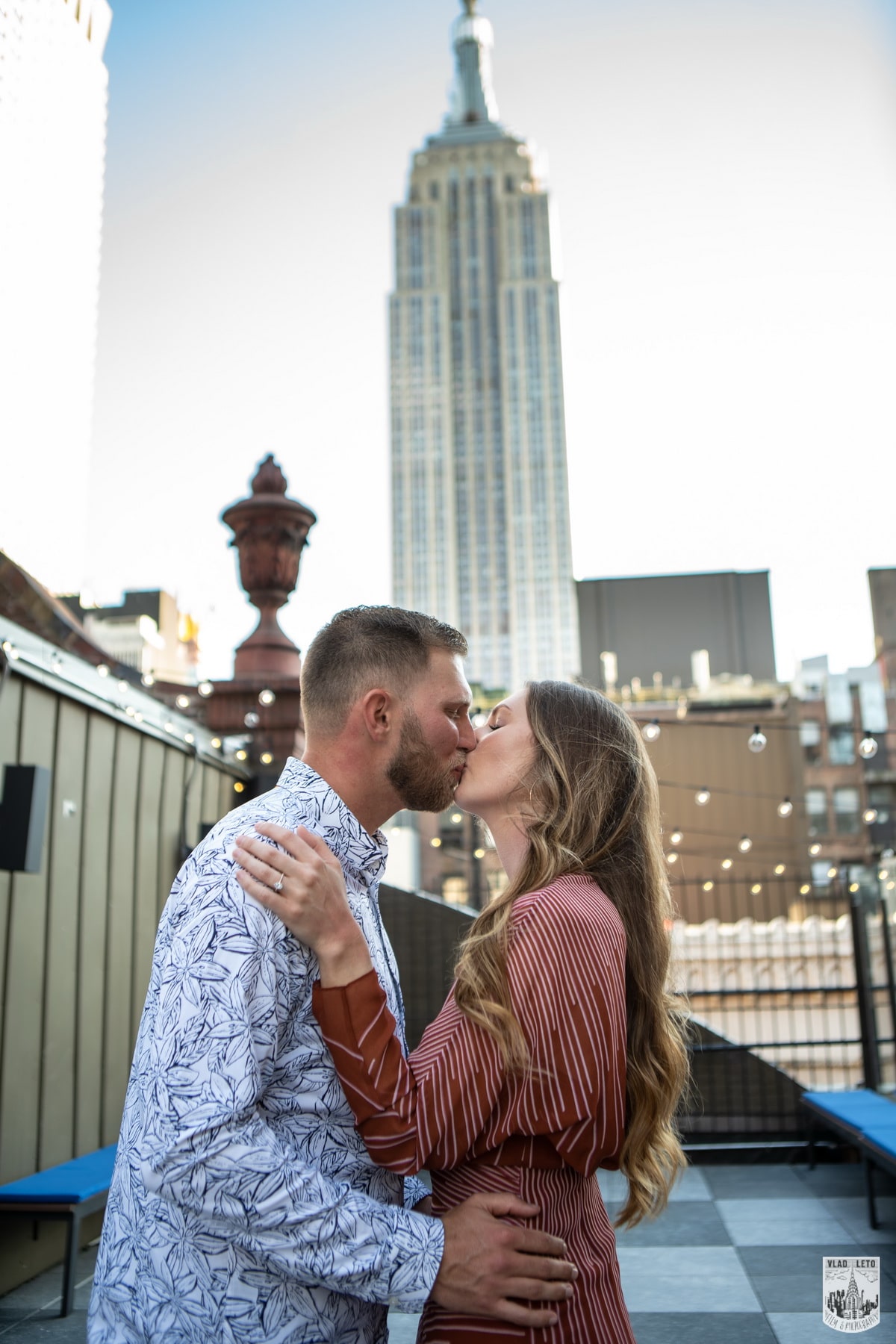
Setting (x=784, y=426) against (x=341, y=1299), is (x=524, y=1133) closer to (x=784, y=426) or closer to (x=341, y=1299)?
(x=341, y=1299)

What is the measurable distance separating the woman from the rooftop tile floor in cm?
293


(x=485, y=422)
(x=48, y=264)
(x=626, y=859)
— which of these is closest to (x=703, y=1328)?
(x=626, y=859)

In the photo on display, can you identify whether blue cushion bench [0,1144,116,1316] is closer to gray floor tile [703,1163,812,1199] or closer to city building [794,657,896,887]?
gray floor tile [703,1163,812,1199]

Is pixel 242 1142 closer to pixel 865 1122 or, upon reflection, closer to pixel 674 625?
pixel 865 1122

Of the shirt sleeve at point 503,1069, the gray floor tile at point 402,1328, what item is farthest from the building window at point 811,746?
the shirt sleeve at point 503,1069

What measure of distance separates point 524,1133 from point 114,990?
4.36 meters

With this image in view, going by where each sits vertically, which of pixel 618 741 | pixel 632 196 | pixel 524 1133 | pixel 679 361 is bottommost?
pixel 524 1133

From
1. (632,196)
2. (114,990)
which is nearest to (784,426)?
(632,196)

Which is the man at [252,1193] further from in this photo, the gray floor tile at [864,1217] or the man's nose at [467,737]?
the gray floor tile at [864,1217]

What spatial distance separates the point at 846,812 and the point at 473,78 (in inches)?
3288

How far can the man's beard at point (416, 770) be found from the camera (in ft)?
6.41

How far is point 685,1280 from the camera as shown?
4992 mm

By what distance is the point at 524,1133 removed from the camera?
5.38 feet

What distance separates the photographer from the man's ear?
1.92 metres
